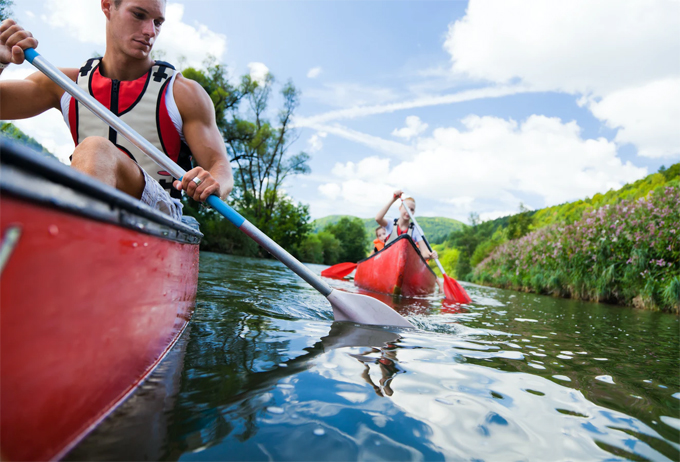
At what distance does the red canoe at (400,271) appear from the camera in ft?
18.5

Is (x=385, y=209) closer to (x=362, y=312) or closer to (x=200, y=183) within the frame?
(x=362, y=312)

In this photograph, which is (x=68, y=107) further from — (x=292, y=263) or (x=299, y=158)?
(x=299, y=158)

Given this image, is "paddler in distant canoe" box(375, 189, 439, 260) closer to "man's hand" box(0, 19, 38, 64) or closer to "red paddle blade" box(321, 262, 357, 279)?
"red paddle blade" box(321, 262, 357, 279)

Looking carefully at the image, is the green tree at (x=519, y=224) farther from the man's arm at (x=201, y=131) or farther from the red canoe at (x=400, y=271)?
the man's arm at (x=201, y=131)

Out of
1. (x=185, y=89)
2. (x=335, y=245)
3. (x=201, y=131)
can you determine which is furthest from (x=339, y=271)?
(x=335, y=245)

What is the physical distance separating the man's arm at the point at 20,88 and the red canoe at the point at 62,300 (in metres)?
1.74

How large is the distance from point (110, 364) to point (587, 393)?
6.14ft

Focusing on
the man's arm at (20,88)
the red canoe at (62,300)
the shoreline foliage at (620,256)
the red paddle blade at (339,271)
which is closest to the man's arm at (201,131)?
the man's arm at (20,88)

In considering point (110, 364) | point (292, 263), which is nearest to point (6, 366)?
point (110, 364)

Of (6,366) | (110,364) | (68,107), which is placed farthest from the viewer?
(68,107)

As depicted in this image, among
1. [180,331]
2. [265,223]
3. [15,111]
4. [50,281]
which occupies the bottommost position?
[180,331]

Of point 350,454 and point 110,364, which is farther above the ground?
point 110,364

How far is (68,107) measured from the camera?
2096mm

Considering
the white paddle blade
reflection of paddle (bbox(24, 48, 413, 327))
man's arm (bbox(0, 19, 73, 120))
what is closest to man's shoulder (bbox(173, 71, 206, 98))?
reflection of paddle (bbox(24, 48, 413, 327))
